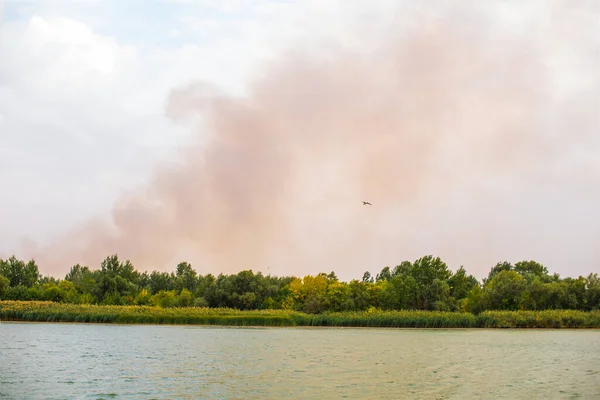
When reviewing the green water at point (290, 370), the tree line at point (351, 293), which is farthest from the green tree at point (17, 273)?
the green water at point (290, 370)

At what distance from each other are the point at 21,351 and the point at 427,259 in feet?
265

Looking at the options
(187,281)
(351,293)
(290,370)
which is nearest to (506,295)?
(351,293)

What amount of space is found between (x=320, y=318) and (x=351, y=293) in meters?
17.8

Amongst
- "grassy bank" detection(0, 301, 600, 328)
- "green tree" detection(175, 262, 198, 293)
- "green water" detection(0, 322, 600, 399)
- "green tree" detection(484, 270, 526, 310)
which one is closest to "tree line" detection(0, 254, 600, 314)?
"green tree" detection(484, 270, 526, 310)

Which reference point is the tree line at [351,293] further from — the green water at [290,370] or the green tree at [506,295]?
the green water at [290,370]

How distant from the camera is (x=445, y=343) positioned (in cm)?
5238

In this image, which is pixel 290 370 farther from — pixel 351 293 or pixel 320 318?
pixel 351 293

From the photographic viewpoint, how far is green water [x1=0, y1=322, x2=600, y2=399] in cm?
2486

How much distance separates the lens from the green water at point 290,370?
24.9 m

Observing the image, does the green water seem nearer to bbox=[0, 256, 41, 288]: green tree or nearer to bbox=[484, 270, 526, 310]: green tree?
bbox=[484, 270, 526, 310]: green tree

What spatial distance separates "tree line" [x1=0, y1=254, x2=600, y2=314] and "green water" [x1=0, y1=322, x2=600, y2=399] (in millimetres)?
48292

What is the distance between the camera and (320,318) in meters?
85.8

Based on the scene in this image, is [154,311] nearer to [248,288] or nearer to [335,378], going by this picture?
[248,288]

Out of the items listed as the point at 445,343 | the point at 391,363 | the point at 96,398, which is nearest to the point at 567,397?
the point at 391,363
